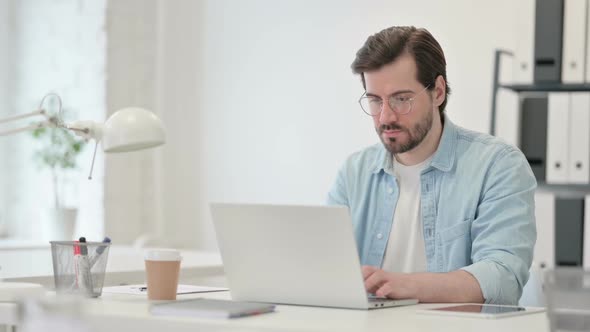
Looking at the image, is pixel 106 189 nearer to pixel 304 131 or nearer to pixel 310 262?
pixel 304 131

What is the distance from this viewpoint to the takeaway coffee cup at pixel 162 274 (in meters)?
1.54

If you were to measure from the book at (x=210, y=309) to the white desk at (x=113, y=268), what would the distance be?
1.89ft

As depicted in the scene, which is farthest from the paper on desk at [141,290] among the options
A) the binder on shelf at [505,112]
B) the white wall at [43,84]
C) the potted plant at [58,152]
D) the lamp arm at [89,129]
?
the white wall at [43,84]

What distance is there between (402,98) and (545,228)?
134 cm

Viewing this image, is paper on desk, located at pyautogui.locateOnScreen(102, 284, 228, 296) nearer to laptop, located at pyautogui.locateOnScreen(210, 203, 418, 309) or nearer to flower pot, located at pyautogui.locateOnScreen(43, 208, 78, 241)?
laptop, located at pyautogui.locateOnScreen(210, 203, 418, 309)

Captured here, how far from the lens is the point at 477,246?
1819 millimetres

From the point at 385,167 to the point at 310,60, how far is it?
6.82 feet

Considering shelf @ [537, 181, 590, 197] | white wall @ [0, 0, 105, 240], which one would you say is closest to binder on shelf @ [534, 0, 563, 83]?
shelf @ [537, 181, 590, 197]

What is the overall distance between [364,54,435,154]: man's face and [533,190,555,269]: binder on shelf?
4.18ft

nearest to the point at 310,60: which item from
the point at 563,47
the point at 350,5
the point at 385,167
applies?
the point at 350,5

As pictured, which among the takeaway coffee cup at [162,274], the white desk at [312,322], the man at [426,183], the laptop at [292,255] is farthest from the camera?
the man at [426,183]

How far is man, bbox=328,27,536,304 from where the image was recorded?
5.96ft

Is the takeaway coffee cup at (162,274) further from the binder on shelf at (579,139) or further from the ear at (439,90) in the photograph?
the binder on shelf at (579,139)

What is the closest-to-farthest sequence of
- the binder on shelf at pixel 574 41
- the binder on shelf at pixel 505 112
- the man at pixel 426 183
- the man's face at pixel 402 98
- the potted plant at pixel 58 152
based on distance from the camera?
1. the man at pixel 426 183
2. the man's face at pixel 402 98
3. the binder on shelf at pixel 574 41
4. the binder on shelf at pixel 505 112
5. the potted plant at pixel 58 152
